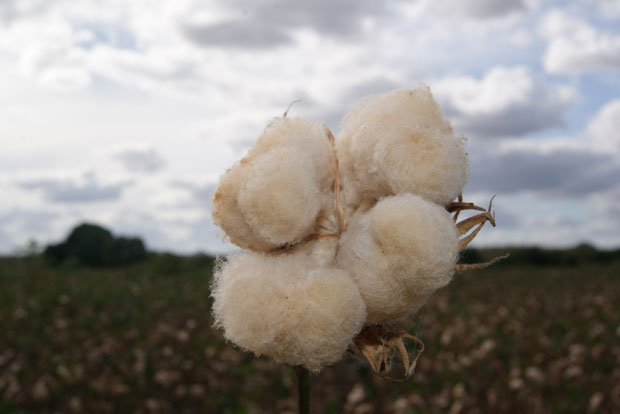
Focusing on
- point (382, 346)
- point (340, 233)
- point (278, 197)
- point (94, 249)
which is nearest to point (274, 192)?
point (278, 197)

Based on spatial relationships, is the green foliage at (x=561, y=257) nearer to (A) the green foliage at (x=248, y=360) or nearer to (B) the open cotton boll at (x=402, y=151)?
(A) the green foliage at (x=248, y=360)

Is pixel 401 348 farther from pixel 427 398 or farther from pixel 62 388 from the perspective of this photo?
pixel 62 388

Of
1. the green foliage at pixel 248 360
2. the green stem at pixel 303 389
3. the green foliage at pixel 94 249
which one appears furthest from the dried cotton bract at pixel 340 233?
the green foliage at pixel 94 249

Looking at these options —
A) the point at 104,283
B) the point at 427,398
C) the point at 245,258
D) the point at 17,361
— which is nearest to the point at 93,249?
the point at 104,283

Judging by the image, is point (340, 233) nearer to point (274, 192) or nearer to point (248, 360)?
point (274, 192)

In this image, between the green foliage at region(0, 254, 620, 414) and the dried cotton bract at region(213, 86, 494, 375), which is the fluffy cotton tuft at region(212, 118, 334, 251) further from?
the green foliage at region(0, 254, 620, 414)

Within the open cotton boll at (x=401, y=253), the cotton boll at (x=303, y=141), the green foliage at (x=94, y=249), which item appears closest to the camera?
the open cotton boll at (x=401, y=253)
